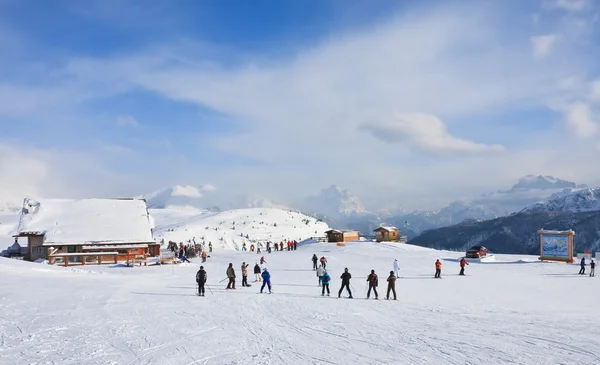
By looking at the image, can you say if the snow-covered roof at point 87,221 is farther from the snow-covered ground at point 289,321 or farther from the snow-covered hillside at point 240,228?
the snow-covered hillside at point 240,228

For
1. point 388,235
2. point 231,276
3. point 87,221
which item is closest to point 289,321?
point 231,276

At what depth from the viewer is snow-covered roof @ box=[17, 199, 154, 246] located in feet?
136

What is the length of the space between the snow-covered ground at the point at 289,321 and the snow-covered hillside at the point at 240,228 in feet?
149

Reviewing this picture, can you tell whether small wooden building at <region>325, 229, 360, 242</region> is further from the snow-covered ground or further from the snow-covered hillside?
the snow-covered ground

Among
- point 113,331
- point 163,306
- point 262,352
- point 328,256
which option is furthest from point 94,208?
point 262,352

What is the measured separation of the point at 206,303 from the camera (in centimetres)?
2027

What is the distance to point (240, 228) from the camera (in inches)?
3511

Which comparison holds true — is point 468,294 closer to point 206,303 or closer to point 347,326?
point 347,326

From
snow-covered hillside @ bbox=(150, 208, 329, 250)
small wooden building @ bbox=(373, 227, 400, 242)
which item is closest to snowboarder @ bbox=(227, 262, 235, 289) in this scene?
small wooden building @ bbox=(373, 227, 400, 242)

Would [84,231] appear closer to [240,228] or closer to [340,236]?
[340,236]

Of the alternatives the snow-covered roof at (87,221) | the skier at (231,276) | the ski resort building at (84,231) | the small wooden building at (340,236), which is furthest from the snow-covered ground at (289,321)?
the small wooden building at (340,236)

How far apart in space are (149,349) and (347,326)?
21.7 ft

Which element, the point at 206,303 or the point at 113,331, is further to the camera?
the point at 206,303

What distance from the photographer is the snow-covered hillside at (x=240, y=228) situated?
76312 millimetres
